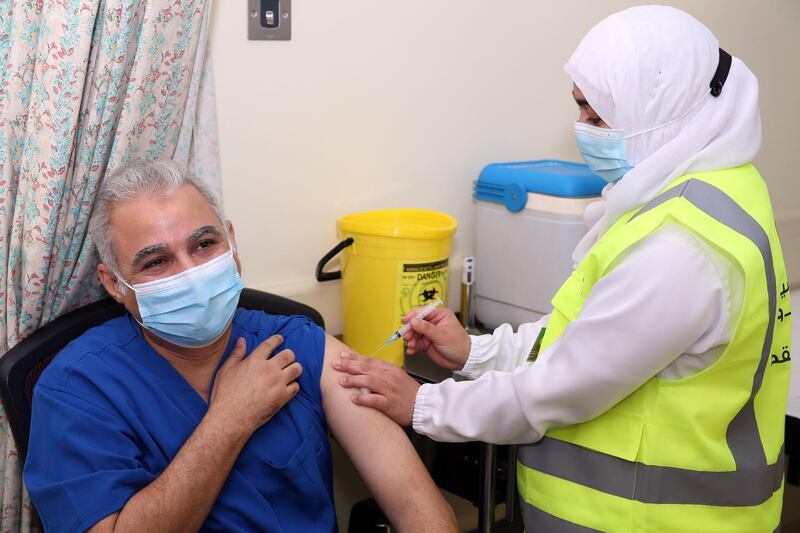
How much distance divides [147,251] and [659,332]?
0.90m

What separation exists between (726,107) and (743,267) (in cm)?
31

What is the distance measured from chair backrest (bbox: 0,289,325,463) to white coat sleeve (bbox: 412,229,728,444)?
79 centimetres

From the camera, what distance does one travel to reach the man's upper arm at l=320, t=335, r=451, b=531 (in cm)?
158

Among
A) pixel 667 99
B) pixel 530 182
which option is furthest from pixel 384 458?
pixel 530 182

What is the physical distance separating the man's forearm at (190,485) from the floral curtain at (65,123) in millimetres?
491

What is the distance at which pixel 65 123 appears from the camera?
163 centimetres

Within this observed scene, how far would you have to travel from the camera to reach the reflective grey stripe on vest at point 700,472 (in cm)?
139

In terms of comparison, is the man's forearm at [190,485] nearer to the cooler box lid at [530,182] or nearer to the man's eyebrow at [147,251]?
the man's eyebrow at [147,251]

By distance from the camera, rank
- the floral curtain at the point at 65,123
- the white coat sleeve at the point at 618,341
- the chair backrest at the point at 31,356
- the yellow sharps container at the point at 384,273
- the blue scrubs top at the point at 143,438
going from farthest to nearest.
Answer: the yellow sharps container at the point at 384,273 < the floral curtain at the point at 65,123 < the chair backrest at the point at 31,356 < the blue scrubs top at the point at 143,438 < the white coat sleeve at the point at 618,341

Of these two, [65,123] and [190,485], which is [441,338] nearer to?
[190,485]

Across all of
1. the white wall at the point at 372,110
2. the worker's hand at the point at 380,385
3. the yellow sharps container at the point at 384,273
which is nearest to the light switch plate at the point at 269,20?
the white wall at the point at 372,110

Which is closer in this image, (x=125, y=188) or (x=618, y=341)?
(x=618, y=341)

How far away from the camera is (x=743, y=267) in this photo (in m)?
1.31

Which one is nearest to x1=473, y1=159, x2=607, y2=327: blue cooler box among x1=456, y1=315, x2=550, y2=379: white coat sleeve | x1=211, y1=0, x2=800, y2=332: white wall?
x1=211, y1=0, x2=800, y2=332: white wall
